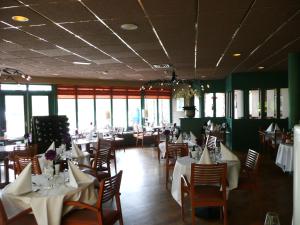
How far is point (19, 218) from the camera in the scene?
2869 mm

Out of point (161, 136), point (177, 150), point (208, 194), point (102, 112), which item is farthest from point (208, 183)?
point (102, 112)

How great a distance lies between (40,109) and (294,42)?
8512 millimetres

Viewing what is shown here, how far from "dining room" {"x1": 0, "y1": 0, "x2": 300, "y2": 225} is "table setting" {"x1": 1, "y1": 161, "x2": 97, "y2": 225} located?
0.04 ft

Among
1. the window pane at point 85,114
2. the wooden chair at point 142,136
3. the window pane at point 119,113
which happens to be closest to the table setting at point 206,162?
the wooden chair at point 142,136

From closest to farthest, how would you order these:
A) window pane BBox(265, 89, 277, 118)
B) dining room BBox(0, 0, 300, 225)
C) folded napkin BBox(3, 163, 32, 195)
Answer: folded napkin BBox(3, 163, 32, 195)
dining room BBox(0, 0, 300, 225)
window pane BBox(265, 89, 277, 118)

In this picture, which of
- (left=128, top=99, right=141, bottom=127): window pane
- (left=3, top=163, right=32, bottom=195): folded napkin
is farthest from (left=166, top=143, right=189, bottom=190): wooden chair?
(left=128, top=99, right=141, bottom=127): window pane

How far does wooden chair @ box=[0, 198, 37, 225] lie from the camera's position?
2703 mm

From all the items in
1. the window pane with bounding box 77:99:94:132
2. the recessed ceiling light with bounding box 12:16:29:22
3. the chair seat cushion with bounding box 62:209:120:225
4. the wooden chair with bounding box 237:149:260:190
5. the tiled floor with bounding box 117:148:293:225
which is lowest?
the tiled floor with bounding box 117:148:293:225

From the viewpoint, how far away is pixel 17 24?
152 inches

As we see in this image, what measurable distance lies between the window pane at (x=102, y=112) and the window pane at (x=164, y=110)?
111 inches

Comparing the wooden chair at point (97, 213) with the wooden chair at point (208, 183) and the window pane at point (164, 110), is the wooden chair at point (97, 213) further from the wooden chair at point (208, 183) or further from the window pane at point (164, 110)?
the window pane at point (164, 110)

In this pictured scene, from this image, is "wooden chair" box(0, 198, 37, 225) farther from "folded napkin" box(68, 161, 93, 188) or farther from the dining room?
"folded napkin" box(68, 161, 93, 188)

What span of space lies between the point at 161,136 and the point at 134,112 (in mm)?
3859

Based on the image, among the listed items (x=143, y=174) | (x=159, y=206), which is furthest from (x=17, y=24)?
(x=143, y=174)
